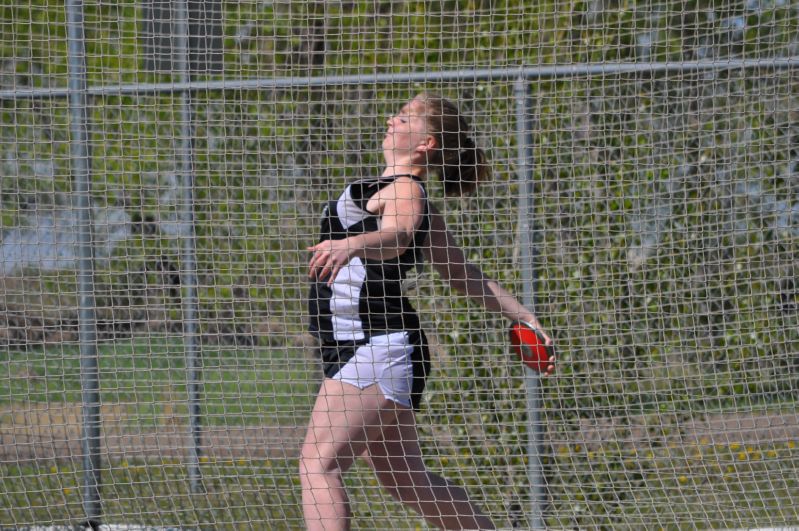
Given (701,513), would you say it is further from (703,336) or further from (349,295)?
(349,295)

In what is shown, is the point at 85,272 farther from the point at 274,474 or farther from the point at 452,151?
the point at 452,151

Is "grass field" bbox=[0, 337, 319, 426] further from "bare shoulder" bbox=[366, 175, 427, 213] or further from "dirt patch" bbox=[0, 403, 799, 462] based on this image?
"bare shoulder" bbox=[366, 175, 427, 213]

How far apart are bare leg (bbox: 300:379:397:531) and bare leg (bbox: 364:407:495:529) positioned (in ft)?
0.52

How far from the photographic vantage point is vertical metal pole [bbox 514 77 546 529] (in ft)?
11.5

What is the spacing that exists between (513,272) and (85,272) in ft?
5.83

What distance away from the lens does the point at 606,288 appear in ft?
12.2

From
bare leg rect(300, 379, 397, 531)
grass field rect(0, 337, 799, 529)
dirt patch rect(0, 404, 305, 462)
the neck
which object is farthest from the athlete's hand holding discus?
dirt patch rect(0, 404, 305, 462)

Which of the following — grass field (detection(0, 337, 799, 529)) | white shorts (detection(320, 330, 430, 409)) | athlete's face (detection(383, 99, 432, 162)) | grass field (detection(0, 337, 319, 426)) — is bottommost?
grass field (detection(0, 337, 799, 529))

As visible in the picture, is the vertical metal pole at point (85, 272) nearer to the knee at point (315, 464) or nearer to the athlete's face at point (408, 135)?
the knee at point (315, 464)

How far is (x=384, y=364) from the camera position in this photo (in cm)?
274

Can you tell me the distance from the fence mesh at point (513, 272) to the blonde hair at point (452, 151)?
336 mm

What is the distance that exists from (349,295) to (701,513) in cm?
180

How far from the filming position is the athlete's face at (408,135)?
9.55ft

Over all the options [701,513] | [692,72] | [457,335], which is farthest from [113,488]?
[692,72]
